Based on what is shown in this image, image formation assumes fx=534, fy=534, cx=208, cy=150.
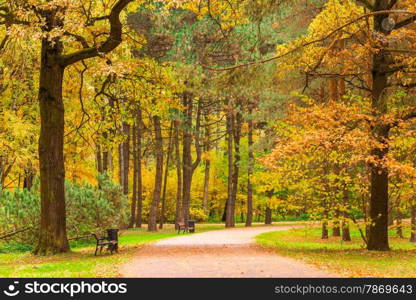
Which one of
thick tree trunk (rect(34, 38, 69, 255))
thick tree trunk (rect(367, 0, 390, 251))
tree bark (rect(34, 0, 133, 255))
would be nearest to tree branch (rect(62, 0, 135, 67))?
tree bark (rect(34, 0, 133, 255))

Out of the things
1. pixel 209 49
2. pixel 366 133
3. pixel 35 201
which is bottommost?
pixel 35 201

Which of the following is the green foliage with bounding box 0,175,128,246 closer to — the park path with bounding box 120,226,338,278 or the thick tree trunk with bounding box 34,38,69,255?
the thick tree trunk with bounding box 34,38,69,255

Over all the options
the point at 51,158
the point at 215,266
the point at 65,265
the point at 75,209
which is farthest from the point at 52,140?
the point at 215,266

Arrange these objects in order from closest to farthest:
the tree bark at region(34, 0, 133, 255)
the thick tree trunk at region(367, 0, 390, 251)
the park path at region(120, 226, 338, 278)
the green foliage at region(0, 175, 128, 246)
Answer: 1. the park path at region(120, 226, 338, 278)
2. the tree bark at region(34, 0, 133, 255)
3. the thick tree trunk at region(367, 0, 390, 251)
4. the green foliage at region(0, 175, 128, 246)

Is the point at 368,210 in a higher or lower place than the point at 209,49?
lower

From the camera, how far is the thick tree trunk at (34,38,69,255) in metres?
15.2

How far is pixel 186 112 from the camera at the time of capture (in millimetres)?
31141

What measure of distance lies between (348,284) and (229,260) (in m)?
4.76

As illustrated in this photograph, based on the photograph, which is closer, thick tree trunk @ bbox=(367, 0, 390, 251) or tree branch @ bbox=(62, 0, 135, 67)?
tree branch @ bbox=(62, 0, 135, 67)

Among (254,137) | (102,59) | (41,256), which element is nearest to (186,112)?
(254,137)

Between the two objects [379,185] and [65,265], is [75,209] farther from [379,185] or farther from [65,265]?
[379,185]

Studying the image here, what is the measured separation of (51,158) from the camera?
50.4 ft

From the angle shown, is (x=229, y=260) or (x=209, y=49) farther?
(x=209, y=49)

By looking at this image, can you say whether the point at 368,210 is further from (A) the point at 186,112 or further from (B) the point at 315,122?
(A) the point at 186,112
